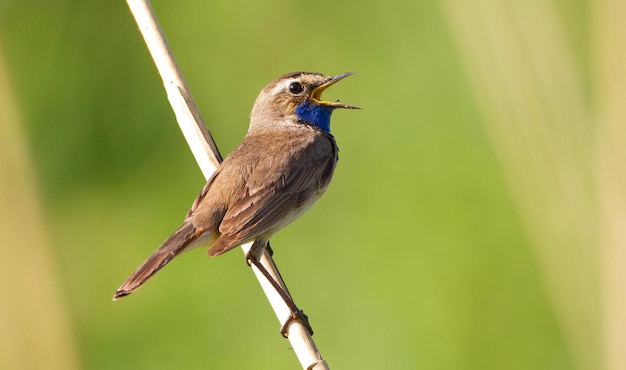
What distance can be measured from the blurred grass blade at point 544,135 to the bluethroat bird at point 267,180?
871mm

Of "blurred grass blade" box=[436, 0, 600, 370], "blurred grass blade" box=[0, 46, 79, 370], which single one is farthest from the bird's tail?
"blurred grass blade" box=[436, 0, 600, 370]

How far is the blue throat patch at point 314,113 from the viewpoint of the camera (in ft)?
18.7

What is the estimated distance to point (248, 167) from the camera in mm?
5098

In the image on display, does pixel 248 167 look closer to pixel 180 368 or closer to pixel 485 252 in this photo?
pixel 180 368

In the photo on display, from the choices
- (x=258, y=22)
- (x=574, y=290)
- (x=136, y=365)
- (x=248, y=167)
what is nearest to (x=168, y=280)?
(x=136, y=365)

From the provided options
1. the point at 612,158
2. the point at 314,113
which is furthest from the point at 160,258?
the point at 612,158

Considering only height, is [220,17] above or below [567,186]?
above

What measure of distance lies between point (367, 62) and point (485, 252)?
4.71 feet

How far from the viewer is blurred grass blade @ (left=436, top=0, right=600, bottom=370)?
515 cm

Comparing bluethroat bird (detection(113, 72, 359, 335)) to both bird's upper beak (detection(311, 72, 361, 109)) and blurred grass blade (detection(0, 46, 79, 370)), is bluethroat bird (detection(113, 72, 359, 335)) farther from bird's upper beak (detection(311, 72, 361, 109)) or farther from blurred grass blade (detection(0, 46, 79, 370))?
blurred grass blade (detection(0, 46, 79, 370))

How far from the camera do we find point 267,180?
5.11m

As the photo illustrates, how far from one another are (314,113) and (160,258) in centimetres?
159

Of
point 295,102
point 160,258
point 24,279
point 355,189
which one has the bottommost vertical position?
point 160,258

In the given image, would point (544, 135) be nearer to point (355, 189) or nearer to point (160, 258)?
point (355, 189)
